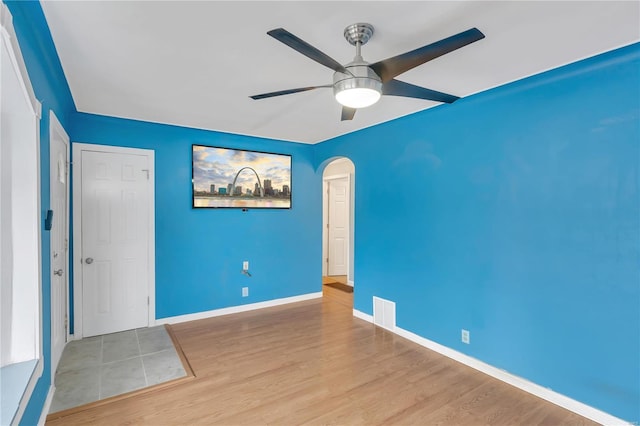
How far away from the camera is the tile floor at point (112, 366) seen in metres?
2.42

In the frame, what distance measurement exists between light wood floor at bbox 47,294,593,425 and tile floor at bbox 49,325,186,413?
6.6 inches

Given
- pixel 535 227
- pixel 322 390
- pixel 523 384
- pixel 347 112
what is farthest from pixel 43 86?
pixel 523 384

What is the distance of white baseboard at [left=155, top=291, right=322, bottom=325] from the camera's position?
3.90m

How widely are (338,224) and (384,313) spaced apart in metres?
3.00

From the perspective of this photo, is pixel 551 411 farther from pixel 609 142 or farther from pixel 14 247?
pixel 14 247

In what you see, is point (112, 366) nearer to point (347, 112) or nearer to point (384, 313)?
point (384, 313)

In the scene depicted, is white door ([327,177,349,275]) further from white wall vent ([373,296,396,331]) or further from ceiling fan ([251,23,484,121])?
ceiling fan ([251,23,484,121])

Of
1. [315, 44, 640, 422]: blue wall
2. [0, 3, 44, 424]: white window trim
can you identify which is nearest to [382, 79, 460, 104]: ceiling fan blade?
[315, 44, 640, 422]: blue wall

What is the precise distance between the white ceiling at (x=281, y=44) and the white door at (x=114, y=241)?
0.80 metres

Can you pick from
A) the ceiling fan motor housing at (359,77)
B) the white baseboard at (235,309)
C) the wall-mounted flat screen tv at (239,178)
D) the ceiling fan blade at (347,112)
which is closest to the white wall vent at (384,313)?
the white baseboard at (235,309)

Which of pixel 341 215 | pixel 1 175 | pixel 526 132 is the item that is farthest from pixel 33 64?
pixel 341 215

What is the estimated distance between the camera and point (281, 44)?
1.95 metres

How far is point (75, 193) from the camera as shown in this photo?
10.9 ft

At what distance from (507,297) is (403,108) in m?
1.99
